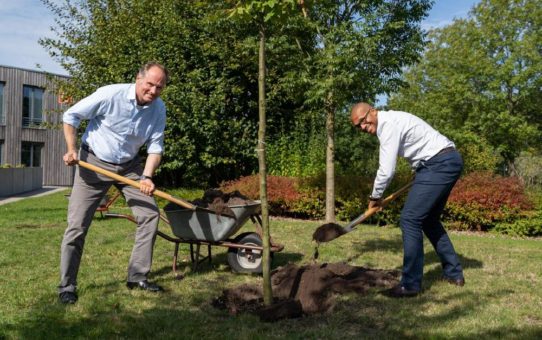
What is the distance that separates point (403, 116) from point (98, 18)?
1212 cm

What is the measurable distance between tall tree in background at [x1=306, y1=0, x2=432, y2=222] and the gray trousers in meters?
3.73

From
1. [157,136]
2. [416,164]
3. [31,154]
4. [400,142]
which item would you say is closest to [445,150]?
[416,164]

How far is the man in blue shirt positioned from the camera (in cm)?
384

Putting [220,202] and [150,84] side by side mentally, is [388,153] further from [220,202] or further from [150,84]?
[150,84]

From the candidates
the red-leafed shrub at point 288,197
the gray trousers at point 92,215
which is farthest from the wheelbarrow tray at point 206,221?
the red-leafed shrub at point 288,197

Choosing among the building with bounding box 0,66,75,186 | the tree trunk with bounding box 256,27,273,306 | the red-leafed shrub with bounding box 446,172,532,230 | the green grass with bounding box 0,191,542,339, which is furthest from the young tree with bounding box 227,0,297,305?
the building with bounding box 0,66,75,186

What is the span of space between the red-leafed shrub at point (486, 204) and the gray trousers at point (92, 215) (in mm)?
6889

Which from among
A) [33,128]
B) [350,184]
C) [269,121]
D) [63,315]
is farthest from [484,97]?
[33,128]

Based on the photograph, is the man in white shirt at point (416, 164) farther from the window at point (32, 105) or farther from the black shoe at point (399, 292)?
the window at point (32, 105)

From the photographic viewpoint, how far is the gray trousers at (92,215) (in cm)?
386

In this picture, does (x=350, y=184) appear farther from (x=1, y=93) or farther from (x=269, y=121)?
(x=1, y=93)

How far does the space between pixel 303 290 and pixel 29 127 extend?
93.1 ft

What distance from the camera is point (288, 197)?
1055 centimetres

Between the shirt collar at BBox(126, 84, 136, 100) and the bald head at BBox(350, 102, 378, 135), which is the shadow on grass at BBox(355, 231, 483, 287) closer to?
the bald head at BBox(350, 102, 378, 135)
